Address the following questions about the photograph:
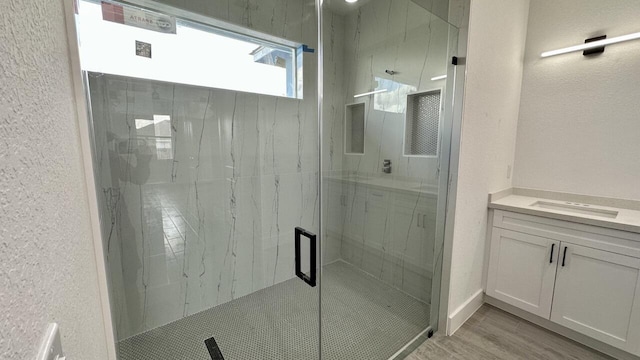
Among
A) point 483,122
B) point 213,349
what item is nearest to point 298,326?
point 213,349

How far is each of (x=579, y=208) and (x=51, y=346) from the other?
2971 millimetres

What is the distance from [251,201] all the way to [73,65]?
1.67 m

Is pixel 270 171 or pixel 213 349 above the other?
pixel 270 171

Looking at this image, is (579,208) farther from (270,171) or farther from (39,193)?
(39,193)

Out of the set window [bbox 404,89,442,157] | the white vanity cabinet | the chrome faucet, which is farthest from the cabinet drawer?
the chrome faucet

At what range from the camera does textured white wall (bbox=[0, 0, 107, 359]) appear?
274mm

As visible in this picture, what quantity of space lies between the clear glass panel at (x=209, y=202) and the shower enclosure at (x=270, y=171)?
0.4 inches

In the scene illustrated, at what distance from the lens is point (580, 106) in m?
2.12

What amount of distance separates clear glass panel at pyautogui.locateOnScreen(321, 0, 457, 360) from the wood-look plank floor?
14cm

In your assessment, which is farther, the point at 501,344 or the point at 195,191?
the point at 195,191

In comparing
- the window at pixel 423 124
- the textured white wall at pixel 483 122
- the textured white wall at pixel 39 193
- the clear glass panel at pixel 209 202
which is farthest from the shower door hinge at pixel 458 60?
the textured white wall at pixel 39 193

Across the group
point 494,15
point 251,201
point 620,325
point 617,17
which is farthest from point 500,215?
point 251,201

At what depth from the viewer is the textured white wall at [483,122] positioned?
1.75 metres

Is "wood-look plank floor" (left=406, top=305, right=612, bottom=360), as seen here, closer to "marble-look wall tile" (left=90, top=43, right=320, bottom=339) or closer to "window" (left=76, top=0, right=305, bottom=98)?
"marble-look wall tile" (left=90, top=43, right=320, bottom=339)
